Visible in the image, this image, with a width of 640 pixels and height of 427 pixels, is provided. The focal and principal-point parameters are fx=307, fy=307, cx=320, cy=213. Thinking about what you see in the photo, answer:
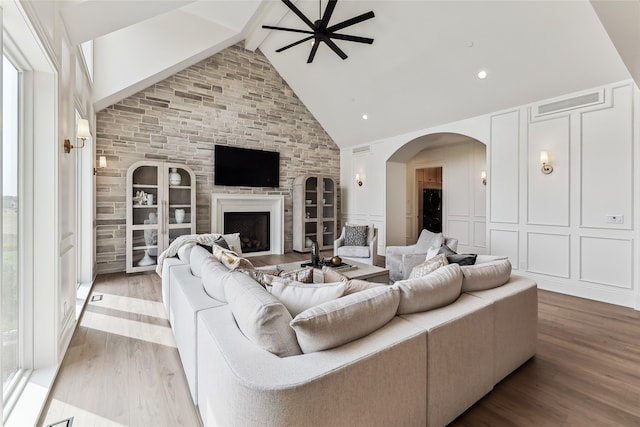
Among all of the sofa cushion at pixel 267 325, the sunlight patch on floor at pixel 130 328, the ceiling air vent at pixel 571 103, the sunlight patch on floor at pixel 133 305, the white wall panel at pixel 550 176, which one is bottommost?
the sunlight patch on floor at pixel 130 328

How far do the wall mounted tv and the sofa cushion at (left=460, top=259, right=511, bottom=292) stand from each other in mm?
4981

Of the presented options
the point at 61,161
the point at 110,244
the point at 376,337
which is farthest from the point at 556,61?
the point at 110,244

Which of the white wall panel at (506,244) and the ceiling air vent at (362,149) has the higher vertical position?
the ceiling air vent at (362,149)

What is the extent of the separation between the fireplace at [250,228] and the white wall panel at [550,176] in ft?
16.0

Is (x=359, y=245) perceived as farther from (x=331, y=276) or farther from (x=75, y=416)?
(x=75, y=416)

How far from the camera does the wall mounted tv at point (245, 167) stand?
19.6 feet

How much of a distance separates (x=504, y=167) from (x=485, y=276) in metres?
3.34

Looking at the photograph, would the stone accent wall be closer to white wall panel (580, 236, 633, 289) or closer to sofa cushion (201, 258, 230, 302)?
sofa cushion (201, 258, 230, 302)

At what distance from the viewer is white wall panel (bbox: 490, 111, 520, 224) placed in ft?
15.2

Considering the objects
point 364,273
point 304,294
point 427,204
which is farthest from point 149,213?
point 427,204

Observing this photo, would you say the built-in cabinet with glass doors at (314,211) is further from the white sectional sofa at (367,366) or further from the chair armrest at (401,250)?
the white sectional sofa at (367,366)

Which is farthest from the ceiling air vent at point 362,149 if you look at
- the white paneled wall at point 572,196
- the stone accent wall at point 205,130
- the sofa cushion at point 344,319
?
the sofa cushion at point 344,319

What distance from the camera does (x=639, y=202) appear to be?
139 inches

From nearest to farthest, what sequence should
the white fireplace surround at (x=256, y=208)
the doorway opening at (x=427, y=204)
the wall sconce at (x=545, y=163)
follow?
1. the wall sconce at (x=545, y=163)
2. the white fireplace surround at (x=256, y=208)
3. the doorway opening at (x=427, y=204)
